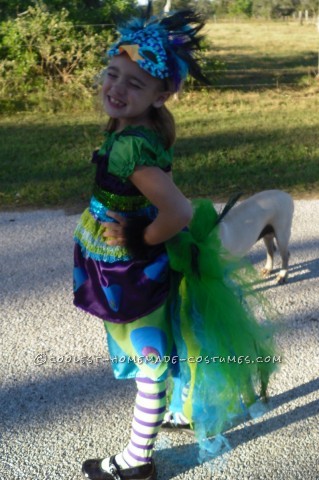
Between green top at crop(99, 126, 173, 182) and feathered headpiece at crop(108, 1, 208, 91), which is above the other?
feathered headpiece at crop(108, 1, 208, 91)

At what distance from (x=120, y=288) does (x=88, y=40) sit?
31.2 feet

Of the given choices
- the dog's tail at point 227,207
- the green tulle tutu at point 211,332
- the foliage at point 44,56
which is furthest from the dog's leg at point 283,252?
the foliage at point 44,56

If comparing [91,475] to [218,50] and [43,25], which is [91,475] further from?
[218,50]

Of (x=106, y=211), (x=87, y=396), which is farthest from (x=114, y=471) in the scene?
(x=106, y=211)

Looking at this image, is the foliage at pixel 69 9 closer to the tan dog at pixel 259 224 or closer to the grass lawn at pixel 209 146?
the grass lawn at pixel 209 146

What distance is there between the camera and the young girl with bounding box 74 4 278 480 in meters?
1.96

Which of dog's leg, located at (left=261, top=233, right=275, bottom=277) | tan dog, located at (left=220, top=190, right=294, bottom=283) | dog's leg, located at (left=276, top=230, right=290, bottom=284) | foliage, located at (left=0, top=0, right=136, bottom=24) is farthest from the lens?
foliage, located at (left=0, top=0, right=136, bottom=24)

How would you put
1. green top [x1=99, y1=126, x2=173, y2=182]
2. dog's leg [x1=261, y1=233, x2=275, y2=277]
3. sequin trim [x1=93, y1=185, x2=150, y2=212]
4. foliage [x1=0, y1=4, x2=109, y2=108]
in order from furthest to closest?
foliage [x1=0, y1=4, x2=109, y2=108] < dog's leg [x1=261, y1=233, x2=275, y2=277] < sequin trim [x1=93, y1=185, x2=150, y2=212] < green top [x1=99, y1=126, x2=173, y2=182]

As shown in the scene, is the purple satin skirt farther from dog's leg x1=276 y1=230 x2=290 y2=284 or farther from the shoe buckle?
dog's leg x1=276 y1=230 x2=290 y2=284

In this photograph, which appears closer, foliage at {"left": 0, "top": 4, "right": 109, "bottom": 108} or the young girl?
the young girl

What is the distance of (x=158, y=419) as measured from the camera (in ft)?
7.42

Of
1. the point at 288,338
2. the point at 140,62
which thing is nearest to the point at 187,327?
the point at 140,62

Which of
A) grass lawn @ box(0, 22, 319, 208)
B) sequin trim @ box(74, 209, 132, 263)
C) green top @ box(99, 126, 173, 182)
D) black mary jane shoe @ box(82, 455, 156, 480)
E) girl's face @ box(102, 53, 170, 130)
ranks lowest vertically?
grass lawn @ box(0, 22, 319, 208)

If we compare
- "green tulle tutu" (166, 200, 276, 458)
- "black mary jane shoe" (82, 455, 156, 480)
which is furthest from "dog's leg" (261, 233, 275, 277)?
"black mary jane shoe" (82, 455, 156, 480)
